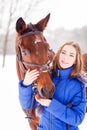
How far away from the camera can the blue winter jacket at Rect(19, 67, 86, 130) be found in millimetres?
2154

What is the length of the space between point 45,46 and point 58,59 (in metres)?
0.45

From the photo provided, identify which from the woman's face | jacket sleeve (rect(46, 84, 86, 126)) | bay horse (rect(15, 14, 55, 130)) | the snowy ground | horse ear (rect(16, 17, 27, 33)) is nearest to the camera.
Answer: jacket sleeve (rect(46, 84, 86, 126))

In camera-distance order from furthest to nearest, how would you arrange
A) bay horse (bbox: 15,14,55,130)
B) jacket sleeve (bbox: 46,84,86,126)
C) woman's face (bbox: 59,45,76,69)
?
1. bay horse (bbox: 15,14,55,130)
2. woman's face (bbox: 59,45,76,69)
3. jacket sleeve (bbox: 46,84,86,126)

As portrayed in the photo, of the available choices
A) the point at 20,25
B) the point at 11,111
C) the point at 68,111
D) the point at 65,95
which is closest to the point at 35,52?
the point at 20,25

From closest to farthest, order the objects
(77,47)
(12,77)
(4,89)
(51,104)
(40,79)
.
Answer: (51,104)
(77,47)
(40,79)
(4,89)
(12,77)

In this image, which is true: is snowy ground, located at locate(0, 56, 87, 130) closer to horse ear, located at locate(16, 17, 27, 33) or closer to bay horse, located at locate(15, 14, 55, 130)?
bay horse, located at locate(15, 14, 55, 130)

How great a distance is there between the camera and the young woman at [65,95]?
85.0 inches

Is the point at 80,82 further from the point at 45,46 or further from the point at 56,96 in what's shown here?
the point at 45,46

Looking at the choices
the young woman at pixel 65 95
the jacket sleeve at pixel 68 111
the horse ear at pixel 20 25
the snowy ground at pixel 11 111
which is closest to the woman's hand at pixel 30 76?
the young woman at pixel 65 95

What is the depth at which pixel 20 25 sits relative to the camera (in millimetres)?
2924

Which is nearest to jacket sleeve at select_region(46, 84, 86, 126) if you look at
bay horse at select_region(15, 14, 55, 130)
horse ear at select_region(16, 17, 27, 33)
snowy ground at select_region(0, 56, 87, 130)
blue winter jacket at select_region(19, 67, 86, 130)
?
blue winter jacket at select_region(19, 67, 86, 130)

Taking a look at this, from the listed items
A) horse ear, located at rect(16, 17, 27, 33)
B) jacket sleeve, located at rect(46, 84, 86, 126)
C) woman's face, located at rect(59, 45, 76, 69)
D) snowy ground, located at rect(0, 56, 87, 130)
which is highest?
horse ear, located at rect(16, 17, 27, 33)

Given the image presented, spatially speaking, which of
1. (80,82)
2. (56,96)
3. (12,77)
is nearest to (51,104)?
(56,96)

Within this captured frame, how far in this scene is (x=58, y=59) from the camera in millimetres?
2326
